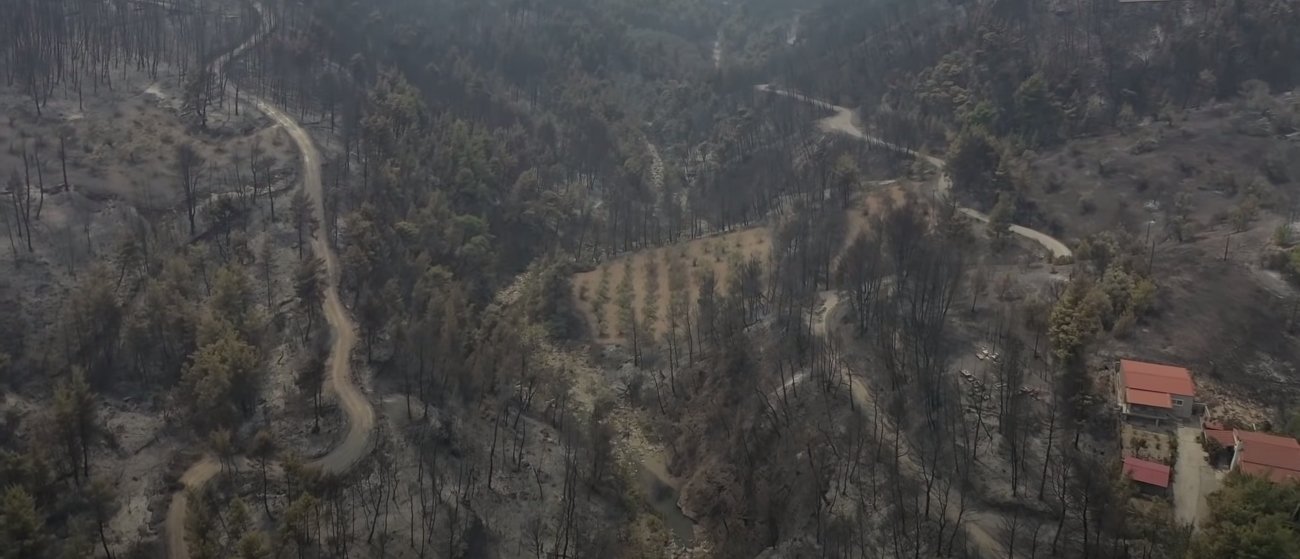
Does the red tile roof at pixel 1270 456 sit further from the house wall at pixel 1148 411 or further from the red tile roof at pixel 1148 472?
the house wall at pixel 1148 411

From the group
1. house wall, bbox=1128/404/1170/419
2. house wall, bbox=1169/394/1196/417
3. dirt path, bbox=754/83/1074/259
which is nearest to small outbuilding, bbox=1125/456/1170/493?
house wall, bbox=1128/404/1170/419

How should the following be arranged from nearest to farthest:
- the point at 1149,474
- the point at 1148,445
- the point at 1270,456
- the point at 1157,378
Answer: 1. the point at 1270,456
2. the point at 1149,474
3. the point at 1148,445
4. the point at 1157,378

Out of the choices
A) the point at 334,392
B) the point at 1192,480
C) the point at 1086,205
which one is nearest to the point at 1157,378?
the point at 1192,480

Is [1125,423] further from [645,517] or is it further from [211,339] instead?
[211,339]

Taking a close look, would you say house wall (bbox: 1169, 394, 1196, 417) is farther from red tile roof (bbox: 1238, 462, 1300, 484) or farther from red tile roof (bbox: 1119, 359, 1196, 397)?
red tile roof (bbox: 1238, 462, 1300, 484)

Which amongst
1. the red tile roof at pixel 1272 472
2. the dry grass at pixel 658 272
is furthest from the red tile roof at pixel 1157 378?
the dry grass at pixel 658 272

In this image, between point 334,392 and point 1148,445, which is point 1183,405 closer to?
point 1148,445

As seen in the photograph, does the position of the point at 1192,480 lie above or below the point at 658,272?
above
